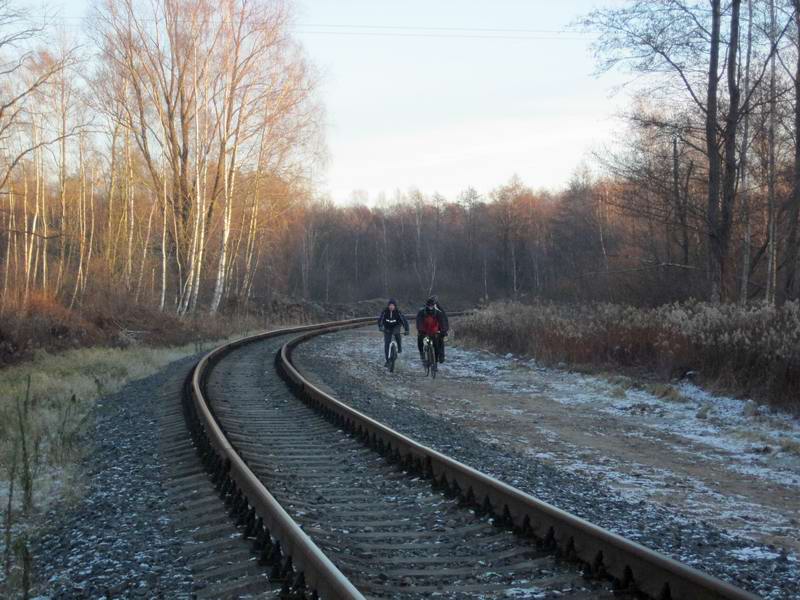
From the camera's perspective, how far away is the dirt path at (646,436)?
21.6ft

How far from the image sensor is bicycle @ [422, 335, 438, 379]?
16.0 m

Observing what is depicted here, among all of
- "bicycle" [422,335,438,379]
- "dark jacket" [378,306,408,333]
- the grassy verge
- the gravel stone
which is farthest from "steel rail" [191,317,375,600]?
"dark jacket" [378,306,408,333]

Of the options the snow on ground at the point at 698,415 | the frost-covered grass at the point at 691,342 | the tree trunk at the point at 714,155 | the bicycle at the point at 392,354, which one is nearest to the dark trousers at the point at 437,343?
the snow on ground at the point at 698,415

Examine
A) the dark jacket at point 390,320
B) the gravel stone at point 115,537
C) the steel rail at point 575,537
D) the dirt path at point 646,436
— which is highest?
the dark jacket at point 390,320

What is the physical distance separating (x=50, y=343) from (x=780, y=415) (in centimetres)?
1877

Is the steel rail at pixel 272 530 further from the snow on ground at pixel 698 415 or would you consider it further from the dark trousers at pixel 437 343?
the dark trousers at pixel 437 343

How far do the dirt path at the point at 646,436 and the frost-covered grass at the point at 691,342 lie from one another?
64cm

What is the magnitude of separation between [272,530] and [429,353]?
36.3 ft

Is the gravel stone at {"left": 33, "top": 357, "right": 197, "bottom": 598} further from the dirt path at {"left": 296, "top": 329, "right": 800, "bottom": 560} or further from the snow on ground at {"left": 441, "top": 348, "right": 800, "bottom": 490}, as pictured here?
the snow on ground at {"left": 441, "top": 348, "right": 800, "bottom": 490}

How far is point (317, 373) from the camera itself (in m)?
16.7

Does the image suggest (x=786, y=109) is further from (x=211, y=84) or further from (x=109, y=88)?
(x=109, y=88)

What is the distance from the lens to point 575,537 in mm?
4738

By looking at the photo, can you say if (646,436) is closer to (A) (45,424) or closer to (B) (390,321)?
(B) (390,321)

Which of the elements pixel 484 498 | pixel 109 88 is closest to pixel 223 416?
pixel 484 498
